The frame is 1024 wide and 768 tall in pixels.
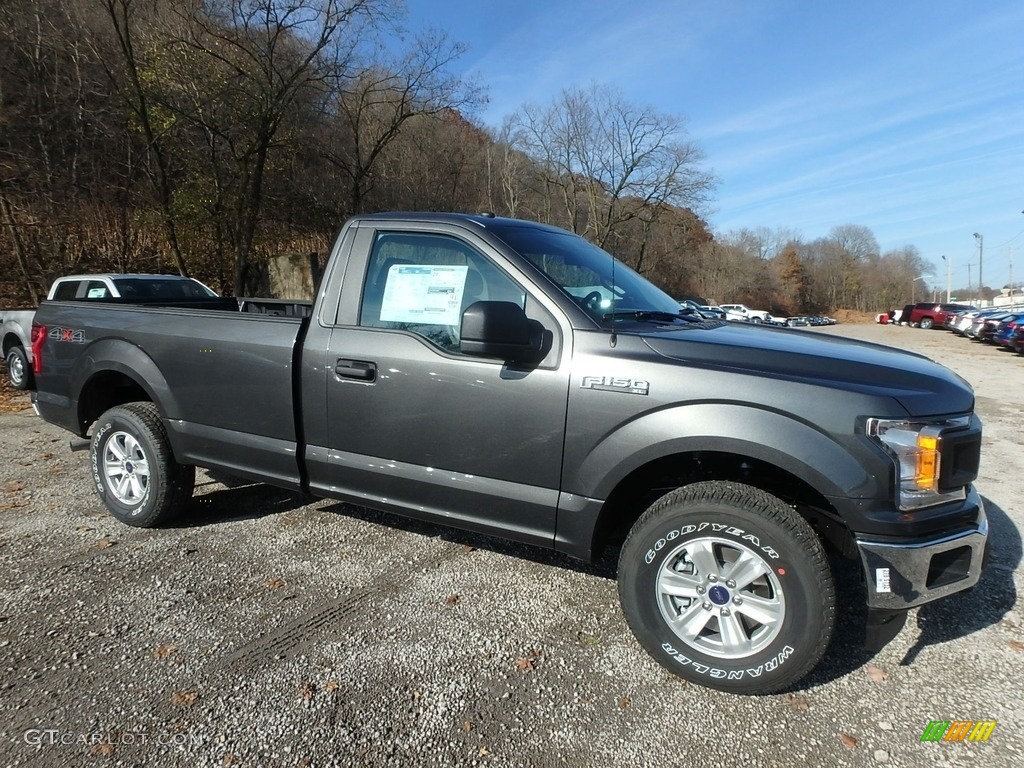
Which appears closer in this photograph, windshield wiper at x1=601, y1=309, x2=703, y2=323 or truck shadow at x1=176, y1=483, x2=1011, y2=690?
truck shadow at x1=176, y1=483, x2=1011, y2=690

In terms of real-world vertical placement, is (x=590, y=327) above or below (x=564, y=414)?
above

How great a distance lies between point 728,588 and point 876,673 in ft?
2.82

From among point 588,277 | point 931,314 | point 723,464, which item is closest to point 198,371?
point 588,277

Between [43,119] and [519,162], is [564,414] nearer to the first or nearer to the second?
[43,119]

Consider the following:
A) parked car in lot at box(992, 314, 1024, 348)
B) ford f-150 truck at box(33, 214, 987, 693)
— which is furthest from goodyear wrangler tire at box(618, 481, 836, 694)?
parked car in lot at box(992, 314, 1024, 348)

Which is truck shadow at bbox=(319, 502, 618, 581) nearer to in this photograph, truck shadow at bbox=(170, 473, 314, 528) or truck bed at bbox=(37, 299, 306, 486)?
truck shadow at bbox=(170, 473, 314, 528)

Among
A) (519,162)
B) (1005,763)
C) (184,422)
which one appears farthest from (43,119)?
(519,162)

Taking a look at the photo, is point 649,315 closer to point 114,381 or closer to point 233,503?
point 233,503

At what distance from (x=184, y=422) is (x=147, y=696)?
1.80 metres

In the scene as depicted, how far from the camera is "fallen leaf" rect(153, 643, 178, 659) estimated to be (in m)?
2.60

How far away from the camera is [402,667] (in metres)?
2.56

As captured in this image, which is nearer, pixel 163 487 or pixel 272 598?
pixel 272 598

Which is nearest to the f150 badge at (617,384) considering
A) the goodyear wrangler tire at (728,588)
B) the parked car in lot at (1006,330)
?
the goodyear wrangler tire at (728,588)

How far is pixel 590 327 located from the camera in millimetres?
2629
